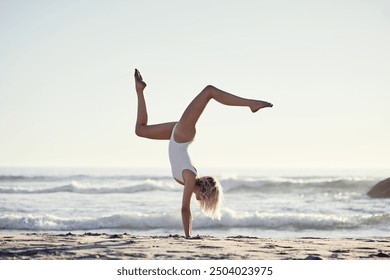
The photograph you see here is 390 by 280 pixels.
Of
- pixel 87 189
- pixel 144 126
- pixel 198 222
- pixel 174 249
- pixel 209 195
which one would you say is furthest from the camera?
pixel 87 189

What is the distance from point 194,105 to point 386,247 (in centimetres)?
214

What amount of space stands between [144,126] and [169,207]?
8.08m

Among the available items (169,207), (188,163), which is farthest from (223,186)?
(188,163)

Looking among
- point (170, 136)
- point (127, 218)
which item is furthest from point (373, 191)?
point (170, 136)

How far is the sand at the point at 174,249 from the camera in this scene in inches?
161

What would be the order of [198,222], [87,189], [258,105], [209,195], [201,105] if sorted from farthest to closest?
[87,189]
[198,222]
[209,195]
[201,105]
[258,105]

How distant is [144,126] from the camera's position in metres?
4.96

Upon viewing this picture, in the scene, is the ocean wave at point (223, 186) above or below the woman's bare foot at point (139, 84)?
below

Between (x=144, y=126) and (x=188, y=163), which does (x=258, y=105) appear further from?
(x=144, y=126)

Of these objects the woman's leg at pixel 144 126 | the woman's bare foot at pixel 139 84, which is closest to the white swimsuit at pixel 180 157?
the woman's leg at pixel 144 126

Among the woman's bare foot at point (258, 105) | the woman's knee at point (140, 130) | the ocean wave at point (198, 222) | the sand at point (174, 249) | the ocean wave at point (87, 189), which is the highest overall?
the woman's bare foot at point (258, 105)

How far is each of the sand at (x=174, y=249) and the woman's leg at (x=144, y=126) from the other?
89 centimetres

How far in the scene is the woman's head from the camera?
4734 mm

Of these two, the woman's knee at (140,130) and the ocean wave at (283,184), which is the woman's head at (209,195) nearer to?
the woman's knee at (140,130)
